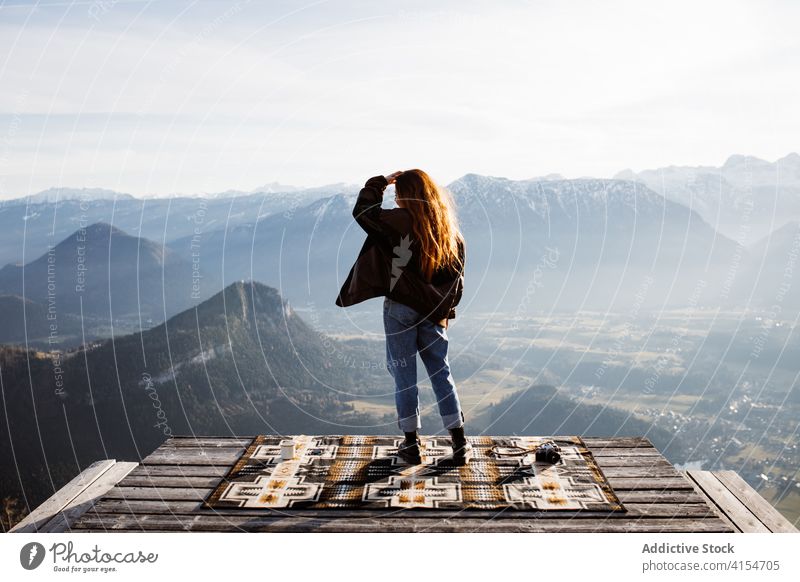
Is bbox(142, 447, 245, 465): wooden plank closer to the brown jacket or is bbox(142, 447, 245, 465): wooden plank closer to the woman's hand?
the brown jacket

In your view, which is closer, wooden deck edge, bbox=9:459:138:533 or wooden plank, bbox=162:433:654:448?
wooden deck edge, bbox=9:459:138:533

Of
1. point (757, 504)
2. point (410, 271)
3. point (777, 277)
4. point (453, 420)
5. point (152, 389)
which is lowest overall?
point (777, 277)

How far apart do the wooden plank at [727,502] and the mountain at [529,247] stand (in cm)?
2688

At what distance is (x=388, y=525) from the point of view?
206 inches

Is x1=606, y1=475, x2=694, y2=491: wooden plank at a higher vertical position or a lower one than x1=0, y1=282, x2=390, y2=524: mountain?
higher

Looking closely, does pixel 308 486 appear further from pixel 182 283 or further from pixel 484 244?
pixel 484 244

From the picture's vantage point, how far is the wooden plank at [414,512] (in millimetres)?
5355

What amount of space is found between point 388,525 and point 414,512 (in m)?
0.25

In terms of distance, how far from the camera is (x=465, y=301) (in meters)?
60.3

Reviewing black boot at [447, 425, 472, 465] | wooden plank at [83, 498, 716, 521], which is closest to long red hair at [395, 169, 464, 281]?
black boot at [447, 425, 472, 465]

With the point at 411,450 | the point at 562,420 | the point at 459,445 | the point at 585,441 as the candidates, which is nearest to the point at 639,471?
the point at 585,441

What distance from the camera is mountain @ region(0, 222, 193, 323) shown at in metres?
51.4

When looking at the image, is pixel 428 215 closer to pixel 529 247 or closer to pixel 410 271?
pixel 410 271

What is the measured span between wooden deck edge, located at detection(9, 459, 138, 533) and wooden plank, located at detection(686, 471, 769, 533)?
4.64 metres
